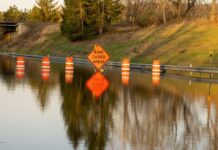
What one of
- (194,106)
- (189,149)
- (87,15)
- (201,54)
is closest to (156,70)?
(201,54)

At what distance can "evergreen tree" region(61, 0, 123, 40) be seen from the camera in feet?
259

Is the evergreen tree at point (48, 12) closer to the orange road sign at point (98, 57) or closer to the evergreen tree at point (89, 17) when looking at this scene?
the evergreen tree at point (89, 17)

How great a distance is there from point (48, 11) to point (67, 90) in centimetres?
10009

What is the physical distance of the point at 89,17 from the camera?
261 feet

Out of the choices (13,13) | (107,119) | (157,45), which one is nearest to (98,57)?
(107,119)

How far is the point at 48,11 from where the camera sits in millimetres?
123125

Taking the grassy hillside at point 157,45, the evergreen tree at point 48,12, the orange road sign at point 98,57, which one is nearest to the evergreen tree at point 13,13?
the evergreen tree at point 48,12

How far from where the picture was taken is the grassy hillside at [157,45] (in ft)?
166

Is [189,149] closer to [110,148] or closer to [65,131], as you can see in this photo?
[110,148]

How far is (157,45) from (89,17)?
2202cm

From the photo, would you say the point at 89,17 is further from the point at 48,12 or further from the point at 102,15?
the point at 48,12

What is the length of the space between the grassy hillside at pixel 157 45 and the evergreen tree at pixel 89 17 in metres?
1.67

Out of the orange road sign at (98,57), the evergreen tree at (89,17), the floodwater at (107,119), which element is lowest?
the floodwater at (107,119)

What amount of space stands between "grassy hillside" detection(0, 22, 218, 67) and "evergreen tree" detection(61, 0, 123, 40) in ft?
5.46
